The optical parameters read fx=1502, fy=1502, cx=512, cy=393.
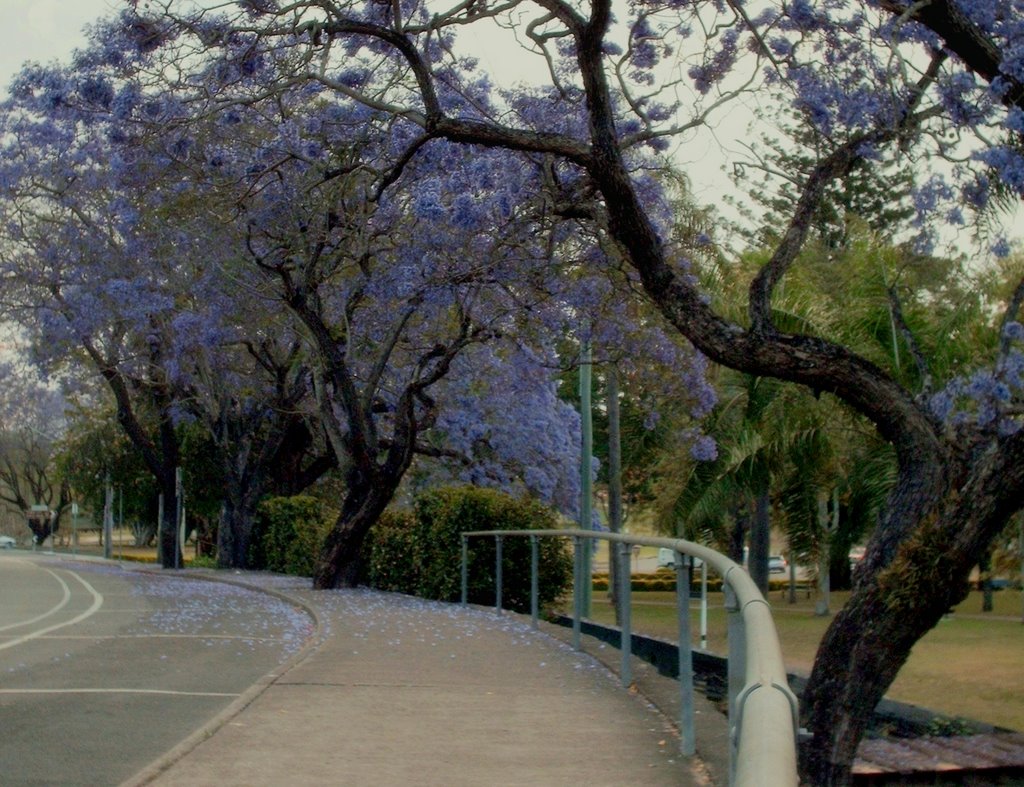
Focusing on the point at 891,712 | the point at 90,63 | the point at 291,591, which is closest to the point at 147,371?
the point at 291,591

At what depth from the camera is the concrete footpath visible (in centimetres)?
705

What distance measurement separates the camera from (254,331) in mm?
28047

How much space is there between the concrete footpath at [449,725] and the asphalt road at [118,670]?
1.74ft

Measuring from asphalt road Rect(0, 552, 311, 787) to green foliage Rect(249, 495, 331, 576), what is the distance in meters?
5.73

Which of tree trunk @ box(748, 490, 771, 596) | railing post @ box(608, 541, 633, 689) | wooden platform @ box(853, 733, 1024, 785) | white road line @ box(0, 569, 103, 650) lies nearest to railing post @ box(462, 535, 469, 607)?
white road line @ box(0, 569, 103, 650)

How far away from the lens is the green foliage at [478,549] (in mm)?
18312

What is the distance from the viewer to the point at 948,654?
24609 millimetres

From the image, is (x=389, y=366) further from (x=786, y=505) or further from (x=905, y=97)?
(x=905, y=97)

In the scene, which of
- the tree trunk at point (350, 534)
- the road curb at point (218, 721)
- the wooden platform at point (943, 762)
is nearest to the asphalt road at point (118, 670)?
the road curb at point (218, 721)

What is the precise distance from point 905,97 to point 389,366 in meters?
18.1

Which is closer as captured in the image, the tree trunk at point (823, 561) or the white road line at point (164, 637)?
the white road line at point (164, 637)

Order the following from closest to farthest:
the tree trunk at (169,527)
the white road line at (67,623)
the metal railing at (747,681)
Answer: the metal railing at (747,681) → the white road line at (67,623) → the tree trunk at (169,527)

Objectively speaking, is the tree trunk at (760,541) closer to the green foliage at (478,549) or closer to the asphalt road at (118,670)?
the green foliage at (478,549)

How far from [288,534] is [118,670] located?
20692mm
